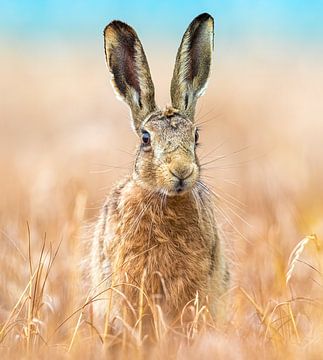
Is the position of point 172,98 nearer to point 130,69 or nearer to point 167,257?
point 130,69

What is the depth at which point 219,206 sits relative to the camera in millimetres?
7566

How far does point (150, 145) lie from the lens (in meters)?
6.74

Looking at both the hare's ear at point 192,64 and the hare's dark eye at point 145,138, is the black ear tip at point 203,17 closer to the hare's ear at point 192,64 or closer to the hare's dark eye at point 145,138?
the hare's ear at point 192,64

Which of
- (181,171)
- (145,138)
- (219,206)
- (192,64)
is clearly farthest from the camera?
(219,206)

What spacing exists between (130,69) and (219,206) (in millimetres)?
1096

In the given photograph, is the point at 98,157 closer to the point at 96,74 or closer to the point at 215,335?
the point at 215,335

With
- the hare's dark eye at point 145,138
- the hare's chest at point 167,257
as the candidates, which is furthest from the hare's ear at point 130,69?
the hare's chest at point 167,257

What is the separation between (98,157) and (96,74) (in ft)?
Answer: 30.4

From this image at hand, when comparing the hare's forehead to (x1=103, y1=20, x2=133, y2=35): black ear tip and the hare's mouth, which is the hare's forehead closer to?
the hare's mouth

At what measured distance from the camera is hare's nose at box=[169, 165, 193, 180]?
20.8 feet

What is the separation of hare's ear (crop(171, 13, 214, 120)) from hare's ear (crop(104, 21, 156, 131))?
17 centimetres

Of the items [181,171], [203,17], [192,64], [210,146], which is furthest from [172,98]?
[210,146]

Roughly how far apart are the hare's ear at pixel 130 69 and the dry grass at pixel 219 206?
1.31 ft

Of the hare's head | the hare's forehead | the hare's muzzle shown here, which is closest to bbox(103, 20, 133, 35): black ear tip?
the hare's head
